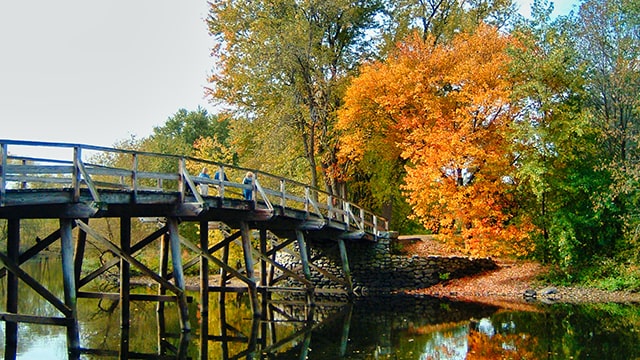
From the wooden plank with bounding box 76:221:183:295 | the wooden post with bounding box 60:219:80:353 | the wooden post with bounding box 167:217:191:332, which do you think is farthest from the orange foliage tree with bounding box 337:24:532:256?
the wooden post with bounding box 60:219:80:353

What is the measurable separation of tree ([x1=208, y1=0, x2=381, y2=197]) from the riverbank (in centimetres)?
644

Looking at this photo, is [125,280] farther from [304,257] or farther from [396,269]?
[396,269]

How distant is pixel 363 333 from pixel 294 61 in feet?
51.9

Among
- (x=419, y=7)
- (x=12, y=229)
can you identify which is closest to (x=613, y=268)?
(x=419, y=7)

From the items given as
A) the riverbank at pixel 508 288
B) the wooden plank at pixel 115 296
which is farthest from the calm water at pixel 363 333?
the riverbank at pixel 508 288

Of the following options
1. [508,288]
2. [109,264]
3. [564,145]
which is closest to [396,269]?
[508,288]

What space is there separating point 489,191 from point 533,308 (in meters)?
5.77

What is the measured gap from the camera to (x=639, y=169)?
22125 millimetres

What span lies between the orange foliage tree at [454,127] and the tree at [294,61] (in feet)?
8.59

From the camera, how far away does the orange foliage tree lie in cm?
2488

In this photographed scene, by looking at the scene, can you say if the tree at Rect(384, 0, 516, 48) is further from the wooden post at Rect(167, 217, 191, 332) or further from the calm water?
the wooden post at Rect(167, 217, 191, 332)

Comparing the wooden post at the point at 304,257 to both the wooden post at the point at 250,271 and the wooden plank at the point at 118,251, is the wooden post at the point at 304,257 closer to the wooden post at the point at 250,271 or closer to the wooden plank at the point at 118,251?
the wooden post at the point at 250,271

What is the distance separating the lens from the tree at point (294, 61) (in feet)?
96.5

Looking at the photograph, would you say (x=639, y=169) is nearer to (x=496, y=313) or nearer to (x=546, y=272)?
(x=546, y=272)
